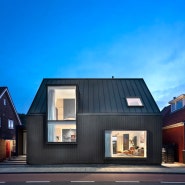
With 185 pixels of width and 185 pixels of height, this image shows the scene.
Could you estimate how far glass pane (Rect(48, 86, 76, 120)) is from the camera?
22.9 m

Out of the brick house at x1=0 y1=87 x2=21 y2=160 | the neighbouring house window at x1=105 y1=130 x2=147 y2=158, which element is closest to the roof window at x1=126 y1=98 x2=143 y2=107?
the neighbouring house window at x1=105 y1=130 x2=147 y2=158

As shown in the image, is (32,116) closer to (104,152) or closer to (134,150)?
(104,152)

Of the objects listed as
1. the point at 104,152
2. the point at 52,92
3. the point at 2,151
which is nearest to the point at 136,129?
the point at 104,152

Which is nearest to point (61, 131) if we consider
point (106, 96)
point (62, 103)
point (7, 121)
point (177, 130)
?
point (62, 103)

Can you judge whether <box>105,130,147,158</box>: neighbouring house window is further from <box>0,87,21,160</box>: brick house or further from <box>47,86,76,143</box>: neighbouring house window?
<box>0,87,21,160</box>: brick house

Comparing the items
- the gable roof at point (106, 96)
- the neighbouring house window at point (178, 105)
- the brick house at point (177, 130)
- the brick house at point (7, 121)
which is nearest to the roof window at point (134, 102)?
the gable roof at point (106, 96)

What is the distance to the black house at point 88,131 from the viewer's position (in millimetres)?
22469

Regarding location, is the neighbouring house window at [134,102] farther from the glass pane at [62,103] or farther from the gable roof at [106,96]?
the glass pane at [62,103]

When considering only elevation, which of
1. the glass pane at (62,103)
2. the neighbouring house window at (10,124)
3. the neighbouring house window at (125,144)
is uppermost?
the glass pane at (62,103)

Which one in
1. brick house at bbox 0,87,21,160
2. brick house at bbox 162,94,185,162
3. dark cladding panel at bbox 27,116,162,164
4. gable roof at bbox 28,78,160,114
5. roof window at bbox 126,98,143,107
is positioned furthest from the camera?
brick house at bbox 0,87,21,160

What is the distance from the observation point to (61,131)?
2264 cm

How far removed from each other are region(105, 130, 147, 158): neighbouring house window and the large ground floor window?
283 centimetres

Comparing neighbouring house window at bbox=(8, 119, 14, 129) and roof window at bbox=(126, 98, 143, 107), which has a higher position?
roof window at bbox=(126, 98, 143, 107)

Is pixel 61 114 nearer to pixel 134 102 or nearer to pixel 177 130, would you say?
pixel 134 102
